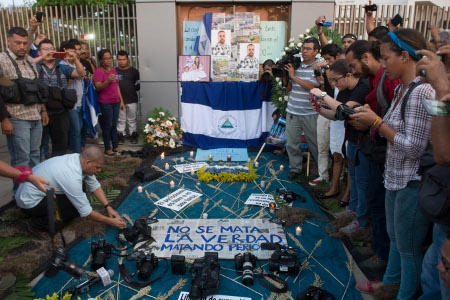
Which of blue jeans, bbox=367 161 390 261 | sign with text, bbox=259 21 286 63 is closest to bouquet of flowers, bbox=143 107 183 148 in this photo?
sign with text, bbox=259 21 286 63

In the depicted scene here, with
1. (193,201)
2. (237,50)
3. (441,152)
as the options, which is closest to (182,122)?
(237,50)

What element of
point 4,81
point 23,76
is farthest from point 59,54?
point 4,81

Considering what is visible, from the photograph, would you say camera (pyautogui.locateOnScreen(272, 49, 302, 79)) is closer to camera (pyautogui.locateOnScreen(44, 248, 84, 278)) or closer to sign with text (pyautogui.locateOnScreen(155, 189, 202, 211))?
sign with text (pyautogui.locateOnScreen(155, 189, 202, 211))

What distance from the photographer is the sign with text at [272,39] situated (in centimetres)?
794

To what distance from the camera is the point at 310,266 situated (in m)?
3.38

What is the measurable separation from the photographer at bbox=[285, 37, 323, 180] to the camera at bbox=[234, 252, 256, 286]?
→ 8.30 ft

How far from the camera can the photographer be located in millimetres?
5309

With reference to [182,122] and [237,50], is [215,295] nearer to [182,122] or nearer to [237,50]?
[182,122]

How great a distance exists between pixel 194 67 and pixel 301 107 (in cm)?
284

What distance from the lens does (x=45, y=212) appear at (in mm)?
3812

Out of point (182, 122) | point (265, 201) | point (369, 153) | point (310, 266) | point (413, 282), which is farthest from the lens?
point (182, 122)

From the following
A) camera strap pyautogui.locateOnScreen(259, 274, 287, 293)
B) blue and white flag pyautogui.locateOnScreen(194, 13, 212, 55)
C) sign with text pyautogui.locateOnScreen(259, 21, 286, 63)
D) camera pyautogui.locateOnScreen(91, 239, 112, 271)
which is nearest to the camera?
camera strap pyautogui.locateOnScreen(259, 274, 287, 293)

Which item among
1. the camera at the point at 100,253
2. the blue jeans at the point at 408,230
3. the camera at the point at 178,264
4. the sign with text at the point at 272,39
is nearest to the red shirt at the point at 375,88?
the blue jeans at the point at 408,230

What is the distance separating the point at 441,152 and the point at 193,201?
3499 millimetres
